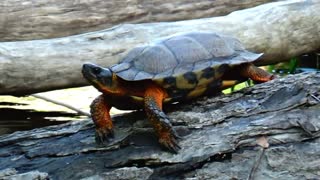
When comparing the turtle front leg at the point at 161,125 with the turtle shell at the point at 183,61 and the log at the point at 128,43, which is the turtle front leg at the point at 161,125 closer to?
the turtle shell at the point at 183,61

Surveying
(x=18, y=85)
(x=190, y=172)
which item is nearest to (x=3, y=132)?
(x=18, y=85)

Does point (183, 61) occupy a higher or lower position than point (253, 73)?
higher

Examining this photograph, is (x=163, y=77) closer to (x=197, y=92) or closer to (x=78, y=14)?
(x=197, y=92)

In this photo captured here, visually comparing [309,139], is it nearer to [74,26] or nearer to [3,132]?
[74,26]

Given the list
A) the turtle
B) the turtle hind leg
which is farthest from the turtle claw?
the turtle hind leg

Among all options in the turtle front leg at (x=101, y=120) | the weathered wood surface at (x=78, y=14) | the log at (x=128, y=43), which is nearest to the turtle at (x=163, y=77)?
the turtle front leg at (x=101, y=120)

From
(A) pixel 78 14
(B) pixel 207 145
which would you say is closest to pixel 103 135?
(B) pixel 207 145

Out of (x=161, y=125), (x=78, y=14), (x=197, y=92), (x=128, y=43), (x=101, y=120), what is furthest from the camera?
(x=78, y=14)
